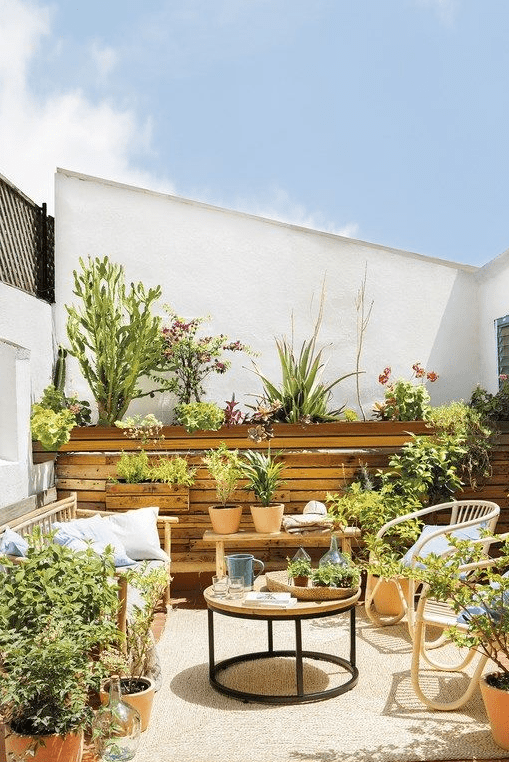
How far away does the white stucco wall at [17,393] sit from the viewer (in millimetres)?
5836

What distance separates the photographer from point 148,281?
25.6 feet

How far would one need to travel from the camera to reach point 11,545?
4289 millimetres

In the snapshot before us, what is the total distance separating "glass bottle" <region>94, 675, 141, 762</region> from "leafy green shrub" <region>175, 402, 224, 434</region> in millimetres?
3785

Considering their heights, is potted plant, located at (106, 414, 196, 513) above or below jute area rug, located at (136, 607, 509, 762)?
above

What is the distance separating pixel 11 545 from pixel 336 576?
73.5 inches

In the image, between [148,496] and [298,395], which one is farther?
[298,395]

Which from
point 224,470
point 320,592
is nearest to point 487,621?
point 320,592

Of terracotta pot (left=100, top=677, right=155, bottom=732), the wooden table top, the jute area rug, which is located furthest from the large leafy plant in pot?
terracotta pot (left=100, top=677, right=155, bottom=732)

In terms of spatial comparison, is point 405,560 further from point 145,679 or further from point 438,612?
point 145,679

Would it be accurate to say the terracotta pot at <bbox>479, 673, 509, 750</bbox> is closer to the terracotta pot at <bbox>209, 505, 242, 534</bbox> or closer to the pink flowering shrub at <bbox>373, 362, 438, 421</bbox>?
the terracotta pot at <bbox>209, 505, 242, 534</bbox>

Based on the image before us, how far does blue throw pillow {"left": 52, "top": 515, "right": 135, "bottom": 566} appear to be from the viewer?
4.95m

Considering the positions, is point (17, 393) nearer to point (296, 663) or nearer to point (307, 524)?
point (307, 524)

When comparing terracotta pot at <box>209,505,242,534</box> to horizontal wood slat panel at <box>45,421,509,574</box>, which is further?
horizontal wood slat panel at <box>45,421,509,574</box>

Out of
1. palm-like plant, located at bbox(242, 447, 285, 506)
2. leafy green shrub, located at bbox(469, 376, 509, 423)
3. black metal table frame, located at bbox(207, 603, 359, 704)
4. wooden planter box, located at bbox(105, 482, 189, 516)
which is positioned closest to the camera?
black metal table frame, located at bbox(207, 603, 359, 704)
